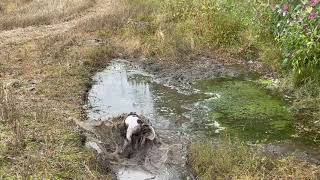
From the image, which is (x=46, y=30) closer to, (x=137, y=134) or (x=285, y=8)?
(x=285, y=8)

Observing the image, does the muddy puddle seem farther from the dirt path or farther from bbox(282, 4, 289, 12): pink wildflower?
the dirt path

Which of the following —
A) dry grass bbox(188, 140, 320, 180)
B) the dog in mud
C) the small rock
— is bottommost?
the small rock

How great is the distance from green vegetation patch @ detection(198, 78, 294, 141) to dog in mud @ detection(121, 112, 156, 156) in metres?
1.10

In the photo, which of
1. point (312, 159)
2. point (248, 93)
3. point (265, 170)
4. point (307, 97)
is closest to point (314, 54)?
point (307, 97)

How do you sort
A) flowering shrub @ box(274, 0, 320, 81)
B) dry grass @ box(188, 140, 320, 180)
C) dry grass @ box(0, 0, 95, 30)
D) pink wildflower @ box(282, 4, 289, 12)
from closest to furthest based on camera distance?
dry grass @ box(188, 140, 320, 180)
flowering shrub @ box(274, 0, 320, 81)
pink wildflower @ box(282, 4, 289, 12)
dry grass @ box(0, 0, 95, 30)

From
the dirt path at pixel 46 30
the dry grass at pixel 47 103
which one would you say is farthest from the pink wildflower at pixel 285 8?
the dirt path at pixel 46 30

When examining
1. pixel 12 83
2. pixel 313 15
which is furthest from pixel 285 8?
pixel 12 83

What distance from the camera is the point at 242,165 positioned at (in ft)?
17.5

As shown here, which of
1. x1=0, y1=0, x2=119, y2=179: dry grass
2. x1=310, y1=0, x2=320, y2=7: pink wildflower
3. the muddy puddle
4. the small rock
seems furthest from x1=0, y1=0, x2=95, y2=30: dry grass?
x1=310, y1=0, x2=320, y2=7: pink wildflower

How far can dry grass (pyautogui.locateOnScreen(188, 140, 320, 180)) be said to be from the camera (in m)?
5.15

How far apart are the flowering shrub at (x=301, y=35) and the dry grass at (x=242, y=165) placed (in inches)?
74.3

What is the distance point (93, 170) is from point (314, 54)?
12.4 feet

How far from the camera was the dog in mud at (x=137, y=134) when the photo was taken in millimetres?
6105

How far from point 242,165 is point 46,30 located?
7.98 meters
